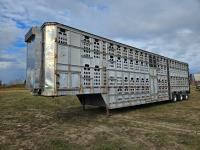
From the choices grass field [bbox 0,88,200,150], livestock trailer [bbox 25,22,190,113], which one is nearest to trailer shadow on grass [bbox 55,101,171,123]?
grass field [bbox 0,88,200,150]

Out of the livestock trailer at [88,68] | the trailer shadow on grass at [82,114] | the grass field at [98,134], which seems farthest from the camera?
the trailer shadow on grass at [82,114]

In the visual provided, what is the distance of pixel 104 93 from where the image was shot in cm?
1257

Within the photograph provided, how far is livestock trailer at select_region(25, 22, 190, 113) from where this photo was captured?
1010cm

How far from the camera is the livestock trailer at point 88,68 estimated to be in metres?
10.1

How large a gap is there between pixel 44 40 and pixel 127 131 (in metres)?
5.87

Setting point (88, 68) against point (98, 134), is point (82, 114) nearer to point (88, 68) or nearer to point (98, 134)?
point (88, 68)

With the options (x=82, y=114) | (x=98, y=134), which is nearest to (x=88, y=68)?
(x=82, y=114)

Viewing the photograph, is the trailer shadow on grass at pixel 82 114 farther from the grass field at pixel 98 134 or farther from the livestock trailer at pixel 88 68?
the livestock trailer at pixel 88 68

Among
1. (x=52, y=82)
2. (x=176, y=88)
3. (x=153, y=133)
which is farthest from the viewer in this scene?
(x=176, y=88)

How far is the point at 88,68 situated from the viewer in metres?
11.7

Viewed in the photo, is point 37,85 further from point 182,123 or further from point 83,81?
point 182,123

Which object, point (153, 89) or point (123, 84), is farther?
point (153, 89)

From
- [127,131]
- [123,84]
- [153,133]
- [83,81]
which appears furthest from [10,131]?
[123,84]

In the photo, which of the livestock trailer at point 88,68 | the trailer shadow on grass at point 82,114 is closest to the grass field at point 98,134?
the trailer shadow on grass at point 82,114
